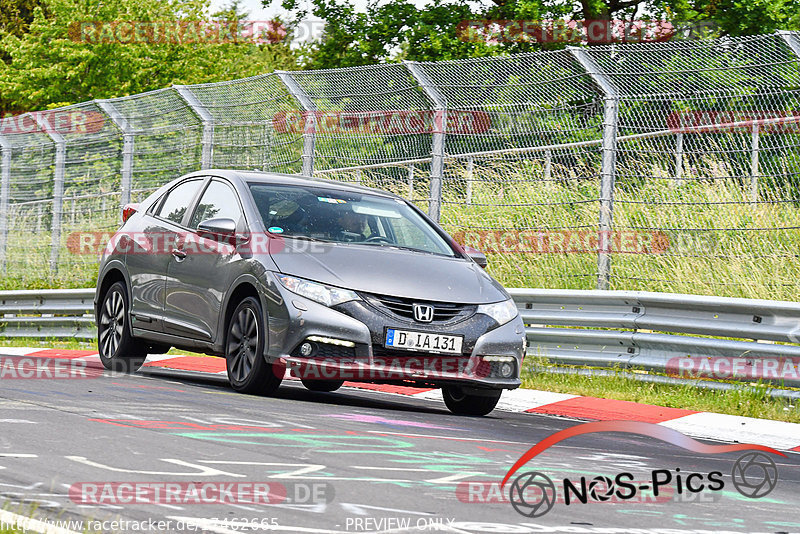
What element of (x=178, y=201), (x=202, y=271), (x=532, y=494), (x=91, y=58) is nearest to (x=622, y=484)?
(x=532, y=494)

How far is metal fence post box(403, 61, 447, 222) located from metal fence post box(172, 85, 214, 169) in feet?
12.3

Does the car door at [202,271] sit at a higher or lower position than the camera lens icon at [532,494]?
higher

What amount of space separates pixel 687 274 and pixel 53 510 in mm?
7667

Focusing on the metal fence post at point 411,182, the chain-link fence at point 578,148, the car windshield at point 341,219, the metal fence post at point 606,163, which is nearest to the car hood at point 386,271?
the car windshield at point 341,219

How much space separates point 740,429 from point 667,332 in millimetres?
2014

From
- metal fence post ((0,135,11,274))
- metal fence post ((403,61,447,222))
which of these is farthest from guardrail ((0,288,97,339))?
metal fence post ((403,61,447,222))

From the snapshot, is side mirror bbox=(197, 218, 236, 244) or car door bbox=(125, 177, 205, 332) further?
car door bbox=(125, 177, 205, 332)

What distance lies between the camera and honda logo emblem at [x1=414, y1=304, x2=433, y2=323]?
27.5 ft

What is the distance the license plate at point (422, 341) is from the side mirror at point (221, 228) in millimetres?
1429

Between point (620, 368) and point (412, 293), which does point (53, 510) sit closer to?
point (412, 293)

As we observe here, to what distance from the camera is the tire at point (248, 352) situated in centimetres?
860

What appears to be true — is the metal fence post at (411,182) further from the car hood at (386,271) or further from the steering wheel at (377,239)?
the car hood at (386,271)

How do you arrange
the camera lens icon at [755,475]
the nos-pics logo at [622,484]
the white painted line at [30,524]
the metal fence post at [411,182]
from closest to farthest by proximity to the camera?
the white painted line at [30,524] < the nos-pics logo at [622,484] < the camera lens icon at [755,475] < the metal fence post at [411,182]

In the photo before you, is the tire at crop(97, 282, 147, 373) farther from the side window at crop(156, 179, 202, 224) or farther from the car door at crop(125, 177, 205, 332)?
the side window at crop(156, 179, 202, 224)
